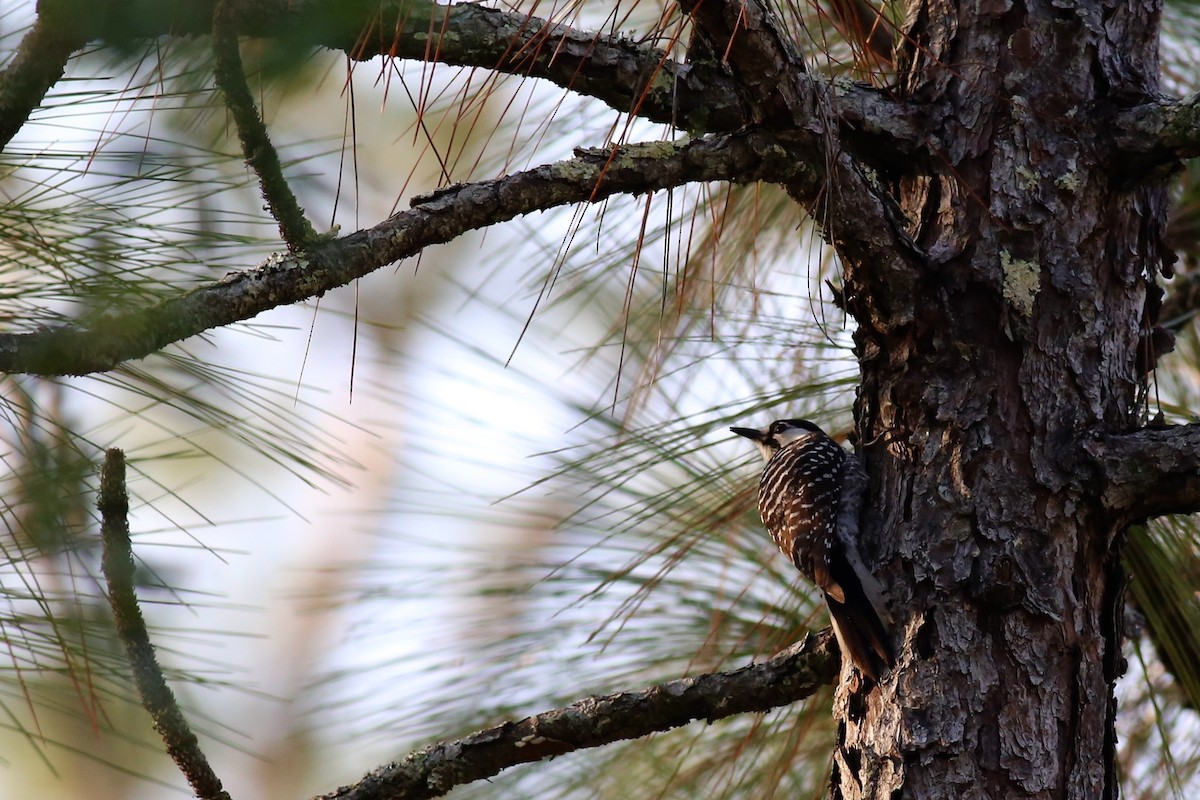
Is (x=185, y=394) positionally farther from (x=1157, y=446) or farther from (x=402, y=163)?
(x=402, y=163)

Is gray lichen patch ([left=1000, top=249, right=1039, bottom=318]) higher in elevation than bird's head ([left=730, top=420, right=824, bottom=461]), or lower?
lower

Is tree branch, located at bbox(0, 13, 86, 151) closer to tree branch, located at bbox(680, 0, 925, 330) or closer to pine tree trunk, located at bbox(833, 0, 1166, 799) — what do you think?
tree branch, located at bbox(680, 0, 925, 330)

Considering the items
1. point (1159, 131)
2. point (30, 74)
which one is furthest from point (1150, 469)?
point (30, 74)

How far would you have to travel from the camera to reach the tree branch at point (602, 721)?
178cm

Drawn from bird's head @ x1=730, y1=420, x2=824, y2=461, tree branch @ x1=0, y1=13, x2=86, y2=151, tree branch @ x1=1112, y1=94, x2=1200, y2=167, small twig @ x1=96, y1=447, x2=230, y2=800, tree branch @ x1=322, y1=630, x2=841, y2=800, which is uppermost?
tree branch @ x1=0, y1=13, x2=86, y2=151

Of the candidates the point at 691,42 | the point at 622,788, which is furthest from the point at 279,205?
the point at 622,788

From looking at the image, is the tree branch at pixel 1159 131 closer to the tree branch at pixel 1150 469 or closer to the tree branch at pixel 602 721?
the tree branch at pixel 1150 469

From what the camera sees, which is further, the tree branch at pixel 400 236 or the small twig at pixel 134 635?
the small twig at pixel 134 635

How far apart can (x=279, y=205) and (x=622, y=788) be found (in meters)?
1.78

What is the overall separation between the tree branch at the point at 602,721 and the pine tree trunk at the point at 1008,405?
10 cm

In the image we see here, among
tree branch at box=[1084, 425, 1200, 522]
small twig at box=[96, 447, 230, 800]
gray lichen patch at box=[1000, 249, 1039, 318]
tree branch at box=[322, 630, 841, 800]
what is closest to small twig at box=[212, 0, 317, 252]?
small twig at box=[96, 447, 230, 800]

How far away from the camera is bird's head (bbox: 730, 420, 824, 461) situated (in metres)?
2.59

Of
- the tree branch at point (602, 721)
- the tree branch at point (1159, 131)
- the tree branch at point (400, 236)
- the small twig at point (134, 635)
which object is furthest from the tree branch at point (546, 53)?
the tree branch at point (602, 721)

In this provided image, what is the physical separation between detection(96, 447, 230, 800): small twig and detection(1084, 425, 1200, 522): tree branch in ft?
4.30
